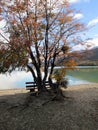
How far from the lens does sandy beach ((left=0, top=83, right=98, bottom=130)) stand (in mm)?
11680

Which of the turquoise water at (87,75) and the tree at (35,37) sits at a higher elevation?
the tree at (35,37)

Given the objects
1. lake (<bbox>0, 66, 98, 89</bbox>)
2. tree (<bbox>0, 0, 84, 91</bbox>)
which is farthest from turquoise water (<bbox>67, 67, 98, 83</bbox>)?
tree (<bbox>0, 0, 84, 91</bbox>)

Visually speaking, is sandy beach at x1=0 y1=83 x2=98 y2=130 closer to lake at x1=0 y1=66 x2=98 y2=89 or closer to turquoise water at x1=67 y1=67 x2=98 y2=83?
lake at x1=0 y1=66 x2=98 y2=89

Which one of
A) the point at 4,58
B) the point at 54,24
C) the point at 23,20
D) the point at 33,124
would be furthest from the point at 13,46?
the point at 33,124

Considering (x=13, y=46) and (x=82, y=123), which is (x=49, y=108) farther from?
(x=13, y=46)

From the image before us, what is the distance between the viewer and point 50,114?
12984mm

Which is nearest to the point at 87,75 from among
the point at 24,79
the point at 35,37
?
the point at 24,79

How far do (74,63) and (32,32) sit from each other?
404 centimetres

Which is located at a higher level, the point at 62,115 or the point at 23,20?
the point at 23,20

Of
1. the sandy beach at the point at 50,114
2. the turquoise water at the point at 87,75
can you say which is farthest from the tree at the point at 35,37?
the turquoise water at the point at 87,75

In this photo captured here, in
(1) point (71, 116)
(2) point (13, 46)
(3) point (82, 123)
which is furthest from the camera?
(2) point (13, 46)

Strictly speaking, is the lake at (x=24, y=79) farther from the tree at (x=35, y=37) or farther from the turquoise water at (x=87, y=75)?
the tree at (x=35, y=37)

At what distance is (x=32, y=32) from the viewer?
645 inches

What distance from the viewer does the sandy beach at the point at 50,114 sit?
1168cm
